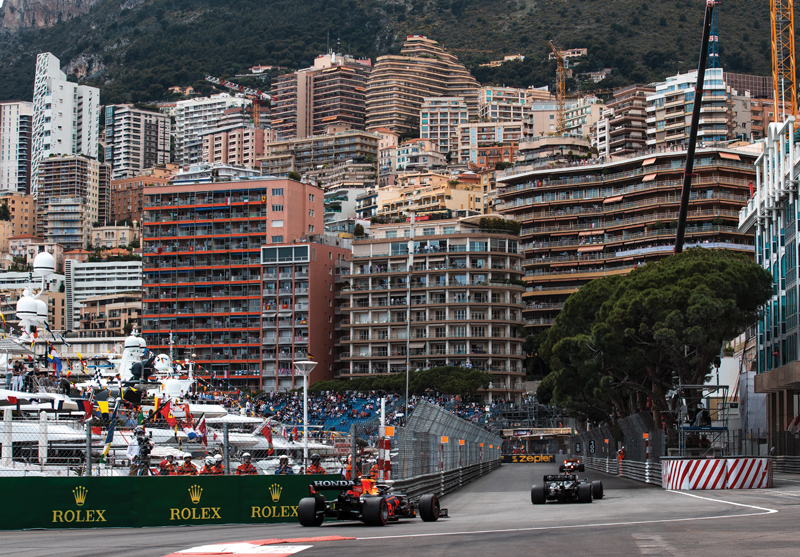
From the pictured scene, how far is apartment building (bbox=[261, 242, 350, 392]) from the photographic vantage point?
446 feet

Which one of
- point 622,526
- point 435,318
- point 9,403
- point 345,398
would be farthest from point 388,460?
point 435,318

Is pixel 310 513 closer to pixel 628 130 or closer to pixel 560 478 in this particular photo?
pixel 560 478

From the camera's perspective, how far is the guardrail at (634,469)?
46344 millimetres

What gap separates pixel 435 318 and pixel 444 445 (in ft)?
316

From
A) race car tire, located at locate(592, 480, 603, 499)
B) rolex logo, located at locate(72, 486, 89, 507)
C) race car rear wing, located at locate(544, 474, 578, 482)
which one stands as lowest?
race car tire, located at locate(592, 480, 603, 499)

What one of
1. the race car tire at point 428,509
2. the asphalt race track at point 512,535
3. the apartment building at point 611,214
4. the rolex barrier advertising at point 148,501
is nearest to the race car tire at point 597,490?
the asphalt race track at point 512,535

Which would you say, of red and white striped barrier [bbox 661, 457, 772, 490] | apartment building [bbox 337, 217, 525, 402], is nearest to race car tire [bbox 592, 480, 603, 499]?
red and white striped barrier [bbox 661, 457, 772, 490]

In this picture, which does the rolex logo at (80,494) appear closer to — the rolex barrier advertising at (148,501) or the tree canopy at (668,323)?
the rolex barrier advertising at (148,501)

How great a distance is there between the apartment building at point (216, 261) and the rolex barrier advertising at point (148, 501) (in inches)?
4430

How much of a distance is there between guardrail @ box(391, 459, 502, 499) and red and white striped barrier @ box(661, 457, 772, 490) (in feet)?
27.7

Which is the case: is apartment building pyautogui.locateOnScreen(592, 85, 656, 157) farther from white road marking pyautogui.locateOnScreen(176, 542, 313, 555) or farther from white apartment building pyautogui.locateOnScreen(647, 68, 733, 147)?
white road marking pyautogui.locateOnScreen(176, 542, 313, 555)

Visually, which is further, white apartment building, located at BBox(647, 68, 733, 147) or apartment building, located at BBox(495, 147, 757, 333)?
white apartment building, located at BBox(647, 68, 733, 147)

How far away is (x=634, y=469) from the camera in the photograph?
52.4m

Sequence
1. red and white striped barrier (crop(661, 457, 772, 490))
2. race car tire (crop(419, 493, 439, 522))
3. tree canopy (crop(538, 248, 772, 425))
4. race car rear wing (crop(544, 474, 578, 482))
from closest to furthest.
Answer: race car tire (crop(419, 493, 439, 522))
race car rear wing (crop(544, 474, 578, 482))
red and white striped barrier (crop(661, 457, 772, 490))
tree canopy (crop(538, 248, 772, 425))
